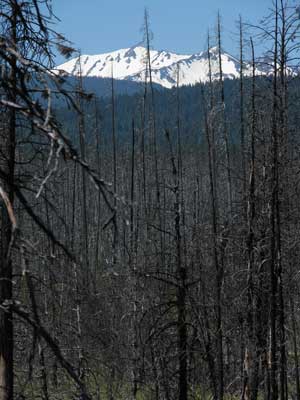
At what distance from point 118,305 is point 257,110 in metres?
9.83

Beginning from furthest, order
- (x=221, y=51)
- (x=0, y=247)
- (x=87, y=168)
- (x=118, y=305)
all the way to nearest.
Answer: (x=221, y=51), (x=118, y=305), (x=0, y=247), (x=87, y=168)

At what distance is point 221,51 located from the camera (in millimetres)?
27750

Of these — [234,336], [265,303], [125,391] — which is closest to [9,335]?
[265,303]

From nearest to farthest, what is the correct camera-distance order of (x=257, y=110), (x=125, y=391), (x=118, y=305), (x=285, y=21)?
(x=285, y=21) → (x=257, y=110) → (x=125, y=391) → (x=118, y=305)

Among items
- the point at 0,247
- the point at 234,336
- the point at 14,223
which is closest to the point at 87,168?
the point at 14,223

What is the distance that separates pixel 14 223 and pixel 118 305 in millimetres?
17291

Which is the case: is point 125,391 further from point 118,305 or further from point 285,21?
point 285,21

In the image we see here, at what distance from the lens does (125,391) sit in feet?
61.3

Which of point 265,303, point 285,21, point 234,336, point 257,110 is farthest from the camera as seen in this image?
point 234,336

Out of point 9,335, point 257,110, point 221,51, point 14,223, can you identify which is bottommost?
point 9,335

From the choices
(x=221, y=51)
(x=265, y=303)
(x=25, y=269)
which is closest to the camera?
(x=25, y=269)

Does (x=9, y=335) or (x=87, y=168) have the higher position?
(x=87, y=168)

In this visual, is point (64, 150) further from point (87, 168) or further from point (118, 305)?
point (118, 305)

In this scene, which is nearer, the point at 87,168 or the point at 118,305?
the point at 87,168
